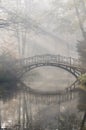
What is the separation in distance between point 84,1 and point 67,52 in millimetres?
21681

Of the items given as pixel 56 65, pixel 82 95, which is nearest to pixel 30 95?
pixel 82 95

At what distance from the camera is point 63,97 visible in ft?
79.9

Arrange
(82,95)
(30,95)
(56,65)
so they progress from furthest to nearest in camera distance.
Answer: (56,65), (30,95), (82,95)

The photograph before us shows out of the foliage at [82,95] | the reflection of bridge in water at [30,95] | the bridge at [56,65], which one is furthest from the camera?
the bridge at [56,65]

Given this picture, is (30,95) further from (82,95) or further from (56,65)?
(56,65)

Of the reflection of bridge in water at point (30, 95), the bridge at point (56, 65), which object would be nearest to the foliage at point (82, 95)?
the reflection of bridge in water at point (30, 95)

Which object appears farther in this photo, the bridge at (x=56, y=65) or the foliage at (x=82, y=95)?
the bridge at (x=56, y=65)

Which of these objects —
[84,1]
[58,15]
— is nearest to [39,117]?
[84,1]

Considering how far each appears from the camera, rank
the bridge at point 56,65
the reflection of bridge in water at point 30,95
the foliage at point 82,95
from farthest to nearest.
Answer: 1. the bridge at point 56,65
2. the foliage at point 82,95
3. the reflection of bridge in water at point 30,95

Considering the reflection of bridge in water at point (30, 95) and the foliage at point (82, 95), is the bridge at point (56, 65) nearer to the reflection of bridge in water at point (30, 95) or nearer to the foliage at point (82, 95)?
the reflection of bridge in water at point (30, 95)

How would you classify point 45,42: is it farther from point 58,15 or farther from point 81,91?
point 81,91

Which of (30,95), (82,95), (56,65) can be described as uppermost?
(56,65)

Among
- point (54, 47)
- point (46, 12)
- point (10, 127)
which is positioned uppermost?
point (46, 12)

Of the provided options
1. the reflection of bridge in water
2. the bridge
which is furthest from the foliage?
the bridge
